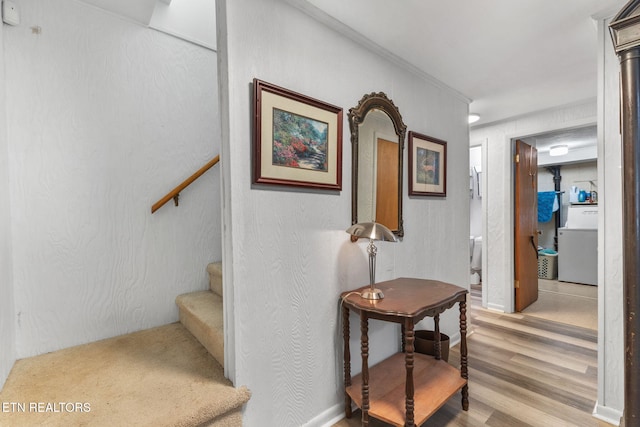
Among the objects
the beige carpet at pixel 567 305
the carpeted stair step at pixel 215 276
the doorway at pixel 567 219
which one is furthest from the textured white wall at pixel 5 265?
the beige carpet at pixel 567 305

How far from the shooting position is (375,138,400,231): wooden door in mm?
2014

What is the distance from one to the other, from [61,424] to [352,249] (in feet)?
5.02

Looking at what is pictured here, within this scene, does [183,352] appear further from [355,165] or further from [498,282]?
[498,282]

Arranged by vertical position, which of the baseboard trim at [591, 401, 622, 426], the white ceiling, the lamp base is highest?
the white ceiling

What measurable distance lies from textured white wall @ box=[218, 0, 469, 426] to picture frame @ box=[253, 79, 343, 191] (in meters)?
0.05

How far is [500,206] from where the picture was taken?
3.56 m

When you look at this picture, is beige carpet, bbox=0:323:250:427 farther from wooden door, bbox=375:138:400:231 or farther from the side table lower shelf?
wooden door, bbox=375:138:400:231

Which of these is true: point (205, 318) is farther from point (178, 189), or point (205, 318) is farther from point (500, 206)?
point (500, 206)

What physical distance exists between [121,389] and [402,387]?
1479mm

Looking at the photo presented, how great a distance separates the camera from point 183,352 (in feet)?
5.43

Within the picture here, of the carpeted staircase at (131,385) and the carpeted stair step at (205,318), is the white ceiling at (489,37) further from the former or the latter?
the carpeted staircase at (131,385)

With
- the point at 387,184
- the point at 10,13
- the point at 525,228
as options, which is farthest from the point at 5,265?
the point at 525,228

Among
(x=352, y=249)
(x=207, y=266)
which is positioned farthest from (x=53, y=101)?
(x=352, y=249)

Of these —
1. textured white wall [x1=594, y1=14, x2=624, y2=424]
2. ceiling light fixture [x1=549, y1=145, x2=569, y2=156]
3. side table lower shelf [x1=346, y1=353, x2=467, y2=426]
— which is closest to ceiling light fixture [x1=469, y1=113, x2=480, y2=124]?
textured white wall [x1=594, y1=14, x2=624, y2=424]
